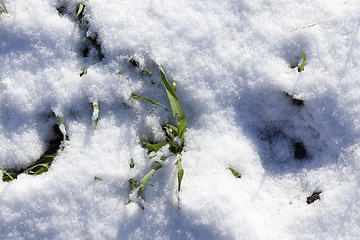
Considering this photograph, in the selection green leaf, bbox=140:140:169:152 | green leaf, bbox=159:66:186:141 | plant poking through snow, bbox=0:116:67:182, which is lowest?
plant poking through snow, bbox=0:116:67:182

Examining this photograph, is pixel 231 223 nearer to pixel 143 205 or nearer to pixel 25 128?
pixel 143 205

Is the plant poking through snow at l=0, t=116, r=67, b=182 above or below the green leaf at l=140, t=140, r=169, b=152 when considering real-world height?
below

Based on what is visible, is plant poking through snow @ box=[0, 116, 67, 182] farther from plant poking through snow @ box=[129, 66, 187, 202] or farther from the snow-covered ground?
plant poking through snow @ box=[129, 66, 187, 202]

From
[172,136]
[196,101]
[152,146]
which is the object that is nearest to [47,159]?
[152,146]

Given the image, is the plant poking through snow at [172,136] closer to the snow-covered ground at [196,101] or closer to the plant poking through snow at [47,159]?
the snow-covered ground at [196,101]

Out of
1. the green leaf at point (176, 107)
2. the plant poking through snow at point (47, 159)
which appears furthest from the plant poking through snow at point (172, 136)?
the plant poking through snow at point (47, 159)

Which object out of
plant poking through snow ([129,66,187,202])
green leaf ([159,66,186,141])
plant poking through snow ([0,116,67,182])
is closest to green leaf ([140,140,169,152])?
plant poking through snow ([129,66,187,202])
